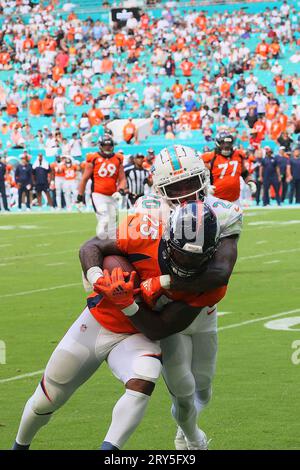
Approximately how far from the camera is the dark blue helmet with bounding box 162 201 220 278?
4.41m

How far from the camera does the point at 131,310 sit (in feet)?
15.0

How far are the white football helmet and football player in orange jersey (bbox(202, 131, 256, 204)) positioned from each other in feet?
26.9

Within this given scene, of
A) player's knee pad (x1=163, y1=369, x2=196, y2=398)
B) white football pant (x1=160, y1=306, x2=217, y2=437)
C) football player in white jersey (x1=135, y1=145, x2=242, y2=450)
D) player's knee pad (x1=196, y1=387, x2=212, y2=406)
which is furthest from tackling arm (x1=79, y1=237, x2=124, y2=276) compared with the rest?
player's knee pad (x1=196, y1=387, x2=212, y2=406)

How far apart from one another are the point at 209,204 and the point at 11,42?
36492 mm

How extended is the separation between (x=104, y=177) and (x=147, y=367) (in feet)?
35.9

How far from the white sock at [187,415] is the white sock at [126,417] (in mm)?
516

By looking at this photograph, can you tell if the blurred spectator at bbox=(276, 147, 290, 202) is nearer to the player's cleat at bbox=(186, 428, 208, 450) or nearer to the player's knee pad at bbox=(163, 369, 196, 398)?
the player's cleat at bbox=(186, 428, 208, 450)

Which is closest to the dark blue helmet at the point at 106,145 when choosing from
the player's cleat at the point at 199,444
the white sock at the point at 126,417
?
the player's cleat at the point at 199,444

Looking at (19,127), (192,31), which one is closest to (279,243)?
(19,127)

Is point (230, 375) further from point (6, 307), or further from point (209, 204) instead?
point (6, 307)

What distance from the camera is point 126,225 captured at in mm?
4805

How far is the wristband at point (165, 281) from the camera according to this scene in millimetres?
4551

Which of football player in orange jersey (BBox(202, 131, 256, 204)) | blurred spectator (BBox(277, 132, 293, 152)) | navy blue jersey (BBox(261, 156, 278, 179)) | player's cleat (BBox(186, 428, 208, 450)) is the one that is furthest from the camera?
blurred spectator (BBox(277, 132, 293, 152))

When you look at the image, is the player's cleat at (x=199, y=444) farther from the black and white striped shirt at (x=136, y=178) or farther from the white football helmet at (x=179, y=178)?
the black and white striped shirt at (x=136, y=178)
